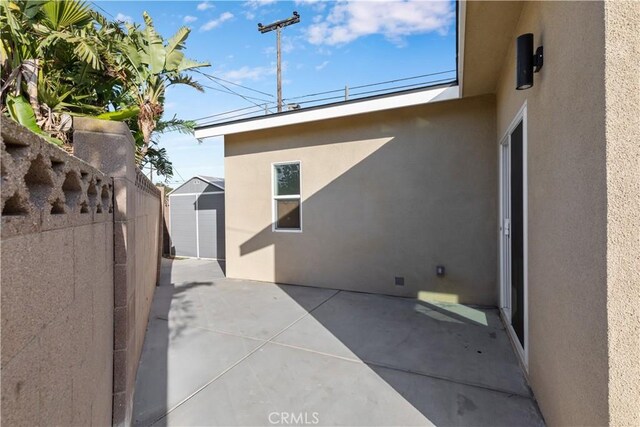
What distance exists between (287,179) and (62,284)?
4.98 meters

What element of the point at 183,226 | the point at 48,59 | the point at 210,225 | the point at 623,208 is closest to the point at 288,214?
the point at 210,225

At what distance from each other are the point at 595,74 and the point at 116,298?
291 centimetres

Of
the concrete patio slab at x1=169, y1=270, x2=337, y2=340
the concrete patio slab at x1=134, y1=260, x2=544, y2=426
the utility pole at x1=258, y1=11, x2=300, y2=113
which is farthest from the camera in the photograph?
the utility pole at x1=258, y1=11, x2=300, y2=113

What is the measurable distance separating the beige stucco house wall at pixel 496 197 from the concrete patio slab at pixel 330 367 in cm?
44

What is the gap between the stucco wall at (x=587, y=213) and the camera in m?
1.16

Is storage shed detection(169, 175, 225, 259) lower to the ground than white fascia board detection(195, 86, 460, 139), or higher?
lower

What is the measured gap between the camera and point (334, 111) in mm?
5109

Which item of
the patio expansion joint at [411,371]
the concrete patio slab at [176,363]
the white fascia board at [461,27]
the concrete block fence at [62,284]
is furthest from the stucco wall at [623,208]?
the concrete patio slab at [176,363]

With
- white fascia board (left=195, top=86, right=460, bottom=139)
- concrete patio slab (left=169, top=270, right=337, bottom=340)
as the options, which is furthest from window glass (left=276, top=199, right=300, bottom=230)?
white fascia board (left=195, top=86, right=460, bottom=139)

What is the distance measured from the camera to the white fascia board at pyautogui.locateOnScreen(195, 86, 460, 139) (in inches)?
174

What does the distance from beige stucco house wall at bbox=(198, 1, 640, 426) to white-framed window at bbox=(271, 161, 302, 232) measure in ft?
0.52

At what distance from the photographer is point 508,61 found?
10.8ft

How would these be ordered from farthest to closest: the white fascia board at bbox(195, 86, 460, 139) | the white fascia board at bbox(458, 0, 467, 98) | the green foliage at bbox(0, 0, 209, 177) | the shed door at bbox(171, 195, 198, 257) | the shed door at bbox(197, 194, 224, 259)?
1. the shed door at bbox(171, 195, 198, 257)
2. the shed door at bbox(197, 194, 224, 259)
3. the white fascia board at bbox(195, 86, 460, 139)
4. the green foliage at bbox(0, 0, 209, 177)
5. the white fascia board at bbox(458, 0, 467, 98)

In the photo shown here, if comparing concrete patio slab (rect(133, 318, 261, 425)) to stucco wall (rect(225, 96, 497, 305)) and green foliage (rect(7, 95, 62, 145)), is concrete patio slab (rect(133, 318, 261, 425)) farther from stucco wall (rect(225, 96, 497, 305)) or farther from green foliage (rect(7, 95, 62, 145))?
stucco wall (rect(225, 96, 497, 305))
